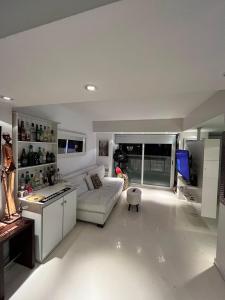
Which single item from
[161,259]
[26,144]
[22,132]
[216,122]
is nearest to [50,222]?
[26,144]

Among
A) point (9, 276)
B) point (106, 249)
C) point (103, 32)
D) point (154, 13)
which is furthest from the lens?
point (106, 249)

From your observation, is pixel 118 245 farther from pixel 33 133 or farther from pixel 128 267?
pixel 33 133

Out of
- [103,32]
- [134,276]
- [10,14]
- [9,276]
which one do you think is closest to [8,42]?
[10,14]

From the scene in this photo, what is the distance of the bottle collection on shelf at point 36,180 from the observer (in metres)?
2.17

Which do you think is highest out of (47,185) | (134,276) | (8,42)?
(8,42)

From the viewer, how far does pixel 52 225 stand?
206 cm

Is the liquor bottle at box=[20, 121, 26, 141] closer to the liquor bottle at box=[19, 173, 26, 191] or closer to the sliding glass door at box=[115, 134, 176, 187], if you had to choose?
the liquor bottle at box=[19, 173, 26, 191]

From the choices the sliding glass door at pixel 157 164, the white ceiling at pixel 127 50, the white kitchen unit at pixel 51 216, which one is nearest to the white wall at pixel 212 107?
the white ceiling at pixel 127 50

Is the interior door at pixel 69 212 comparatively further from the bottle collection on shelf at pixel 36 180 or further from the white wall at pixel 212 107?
the white wall at pixel 212 107

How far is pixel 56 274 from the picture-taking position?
175 cm

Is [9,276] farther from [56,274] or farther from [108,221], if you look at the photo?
[108,221]

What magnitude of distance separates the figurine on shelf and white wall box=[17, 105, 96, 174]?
26.4 inches

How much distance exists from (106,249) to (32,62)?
253 cm

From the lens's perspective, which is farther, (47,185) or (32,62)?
(47,185)
